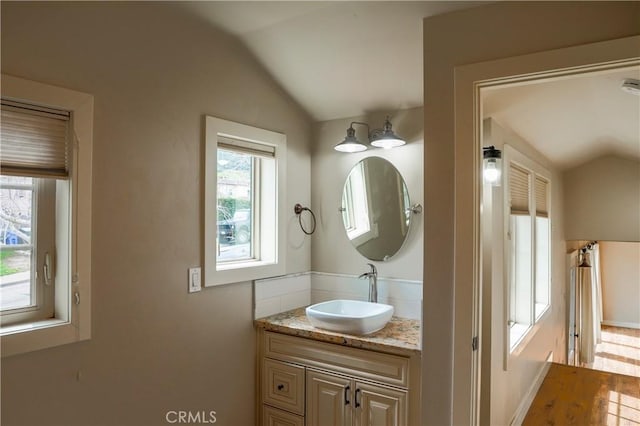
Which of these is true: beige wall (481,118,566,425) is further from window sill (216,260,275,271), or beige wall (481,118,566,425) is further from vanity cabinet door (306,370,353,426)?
window sill (216,260,275,271)

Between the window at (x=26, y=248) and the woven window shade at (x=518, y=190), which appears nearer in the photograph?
the window at (x=26, y=248)

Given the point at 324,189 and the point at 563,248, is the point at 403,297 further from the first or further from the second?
the point at 563,248

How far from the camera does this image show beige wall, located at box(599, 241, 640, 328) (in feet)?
23.6

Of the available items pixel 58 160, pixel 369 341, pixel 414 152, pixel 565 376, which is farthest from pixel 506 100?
pixel 565 376

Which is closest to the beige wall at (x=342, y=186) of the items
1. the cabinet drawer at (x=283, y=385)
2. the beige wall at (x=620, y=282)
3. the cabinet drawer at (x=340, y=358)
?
the cabinet drawer at (x=340, y=358)

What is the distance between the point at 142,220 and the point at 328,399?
136 cm

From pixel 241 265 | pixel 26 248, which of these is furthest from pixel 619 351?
pixel 26 248

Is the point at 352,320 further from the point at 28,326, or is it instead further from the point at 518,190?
the point at 518,190

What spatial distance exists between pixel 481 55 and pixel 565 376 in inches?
146

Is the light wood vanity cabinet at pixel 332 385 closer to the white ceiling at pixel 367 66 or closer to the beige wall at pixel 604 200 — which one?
the white ceiling at pixel 367 66

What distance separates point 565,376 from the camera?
4016 mm

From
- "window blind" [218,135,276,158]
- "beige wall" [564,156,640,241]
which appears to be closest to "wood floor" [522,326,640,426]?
"beige wall" [564,156,640,241]

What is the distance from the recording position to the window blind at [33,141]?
1463 millimetres

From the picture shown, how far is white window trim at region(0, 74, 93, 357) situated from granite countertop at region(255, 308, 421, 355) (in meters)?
1.03
